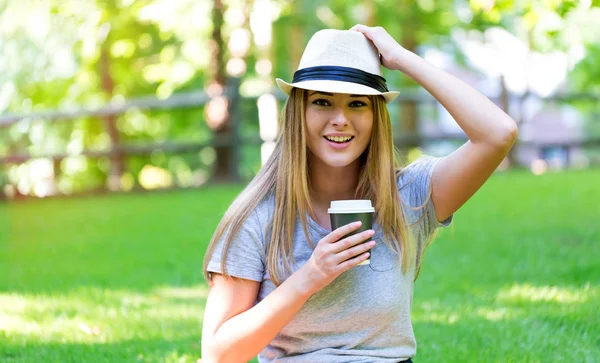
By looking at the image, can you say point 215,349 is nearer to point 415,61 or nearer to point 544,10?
point 415,61

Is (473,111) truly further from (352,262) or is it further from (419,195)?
(352,262)

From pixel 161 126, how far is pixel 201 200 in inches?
424

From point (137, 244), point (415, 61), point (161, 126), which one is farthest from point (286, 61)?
point (415, 61)

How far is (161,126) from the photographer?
19422 millimetres

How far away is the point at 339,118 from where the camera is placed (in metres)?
2.20

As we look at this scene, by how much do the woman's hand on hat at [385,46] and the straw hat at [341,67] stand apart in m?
0.02

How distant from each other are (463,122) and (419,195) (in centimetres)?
29

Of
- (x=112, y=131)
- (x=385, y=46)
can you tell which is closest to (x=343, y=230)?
(x=385, y=46)

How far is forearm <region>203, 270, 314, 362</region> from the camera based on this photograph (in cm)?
203

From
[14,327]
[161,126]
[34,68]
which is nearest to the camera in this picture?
[14,327]

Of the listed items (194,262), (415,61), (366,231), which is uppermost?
(415,61)

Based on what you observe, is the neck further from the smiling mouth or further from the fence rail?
the fence rail

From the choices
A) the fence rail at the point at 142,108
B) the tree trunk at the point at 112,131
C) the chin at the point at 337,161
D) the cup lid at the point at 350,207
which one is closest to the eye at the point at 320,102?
the chin at the point at 337,161

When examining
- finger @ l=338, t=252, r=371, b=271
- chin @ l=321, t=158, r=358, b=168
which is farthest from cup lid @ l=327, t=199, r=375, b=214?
chin @ l=321, t=158, r=358, b=168
